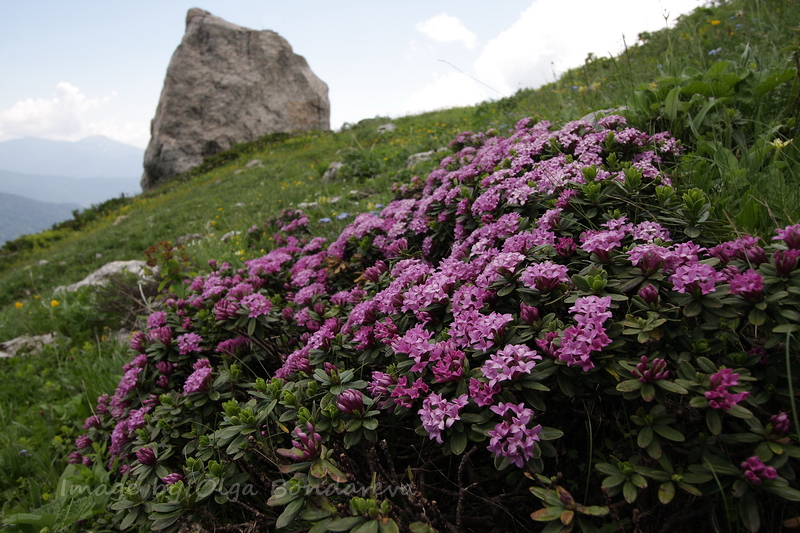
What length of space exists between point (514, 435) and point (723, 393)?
0.59 m

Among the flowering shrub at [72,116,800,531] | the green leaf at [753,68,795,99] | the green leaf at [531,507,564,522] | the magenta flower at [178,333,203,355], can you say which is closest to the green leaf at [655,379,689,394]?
the flowering shrub at [72,116,800,531]

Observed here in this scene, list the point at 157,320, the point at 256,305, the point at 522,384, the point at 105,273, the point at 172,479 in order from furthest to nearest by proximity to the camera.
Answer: the point at 105,273 < the point at 157,320 < the point at 256,305 < the point at 172,479 < the point at 522,384

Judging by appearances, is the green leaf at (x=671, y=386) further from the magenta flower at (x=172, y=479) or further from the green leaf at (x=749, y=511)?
the magenta flower at (x=172, y=479)

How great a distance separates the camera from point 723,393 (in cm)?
115

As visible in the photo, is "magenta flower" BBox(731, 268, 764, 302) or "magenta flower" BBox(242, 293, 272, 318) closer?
"magenta flower" BBox(731, 268, 764, 302)

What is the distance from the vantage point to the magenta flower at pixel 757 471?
106 cm

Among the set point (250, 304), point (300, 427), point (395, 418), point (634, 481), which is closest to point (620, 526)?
point (634, 481)

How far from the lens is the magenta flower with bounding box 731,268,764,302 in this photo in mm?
1259

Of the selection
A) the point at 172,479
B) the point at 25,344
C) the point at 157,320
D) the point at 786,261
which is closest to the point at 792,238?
the point at 786,261

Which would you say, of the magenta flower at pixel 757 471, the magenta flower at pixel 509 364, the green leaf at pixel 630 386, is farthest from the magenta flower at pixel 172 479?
the magenta flower at pixel 757 471

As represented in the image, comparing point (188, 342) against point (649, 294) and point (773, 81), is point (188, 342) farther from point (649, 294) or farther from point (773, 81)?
point (773, 81)

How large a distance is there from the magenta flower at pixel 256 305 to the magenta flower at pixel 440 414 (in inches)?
52.1

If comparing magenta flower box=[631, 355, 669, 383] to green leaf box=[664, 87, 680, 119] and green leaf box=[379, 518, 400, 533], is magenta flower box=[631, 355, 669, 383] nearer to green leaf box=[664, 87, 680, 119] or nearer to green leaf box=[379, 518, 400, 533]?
green leaf box=[379, 518, 400, 533]

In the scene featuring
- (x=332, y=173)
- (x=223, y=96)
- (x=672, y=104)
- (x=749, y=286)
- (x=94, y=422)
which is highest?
(x=223, y=96)
